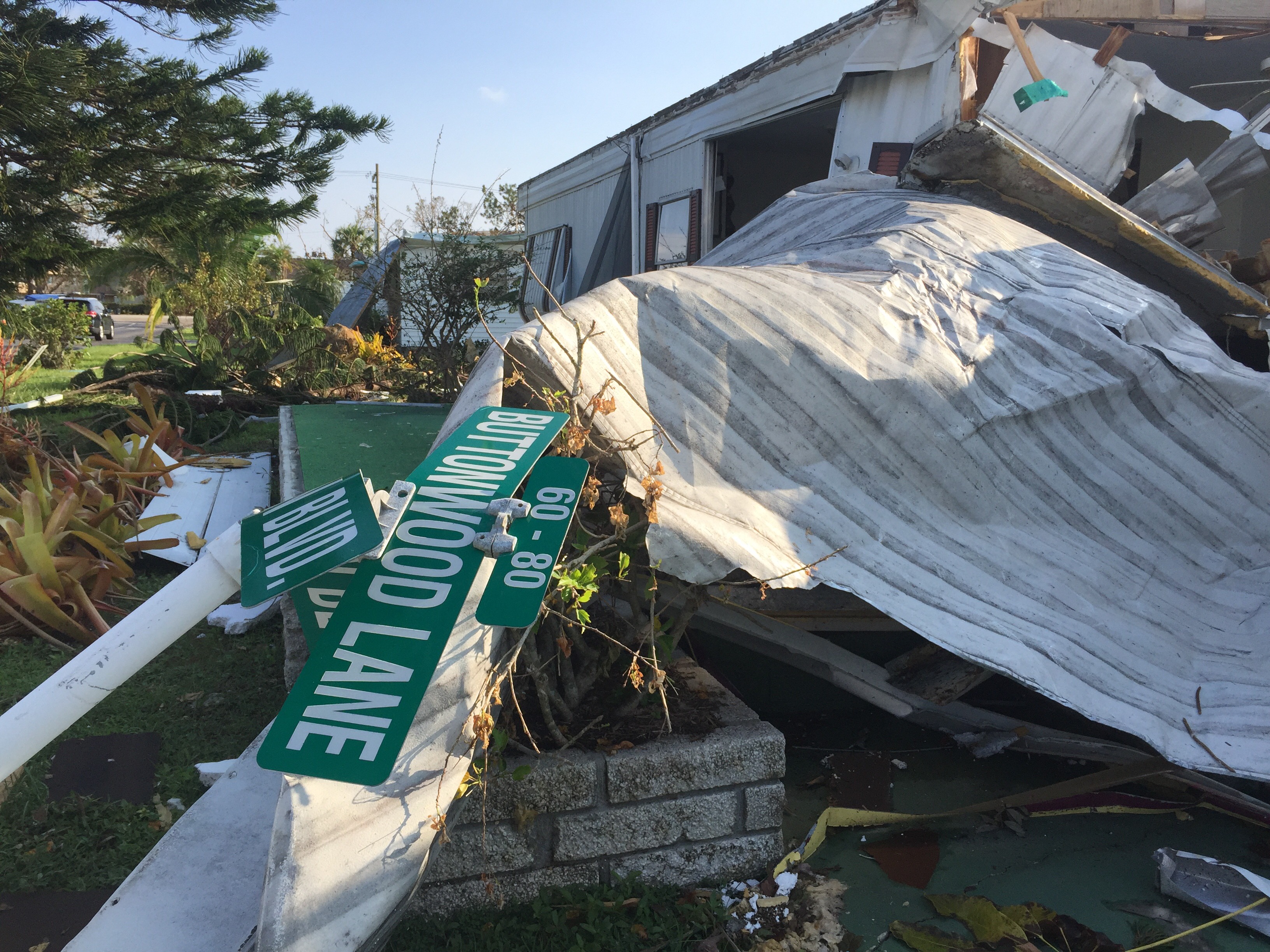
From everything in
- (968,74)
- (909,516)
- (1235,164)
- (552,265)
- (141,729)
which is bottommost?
(141,729)

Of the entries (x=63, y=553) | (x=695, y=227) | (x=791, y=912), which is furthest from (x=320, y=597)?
(x=695, y=227)

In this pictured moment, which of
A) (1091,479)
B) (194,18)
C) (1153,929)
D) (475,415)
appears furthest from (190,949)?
(194,18)

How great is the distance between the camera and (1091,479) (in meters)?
2.86

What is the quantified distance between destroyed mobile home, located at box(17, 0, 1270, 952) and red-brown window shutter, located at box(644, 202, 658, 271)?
18.7 feet

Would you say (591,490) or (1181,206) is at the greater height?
(1181,206)

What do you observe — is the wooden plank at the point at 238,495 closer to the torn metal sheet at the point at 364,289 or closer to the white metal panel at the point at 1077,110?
the torn metal sheet at the point at 364,289

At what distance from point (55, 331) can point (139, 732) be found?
1643 centimetres

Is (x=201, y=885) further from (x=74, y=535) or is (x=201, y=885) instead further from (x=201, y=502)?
(x=201, y=502)

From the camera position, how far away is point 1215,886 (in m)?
2.36

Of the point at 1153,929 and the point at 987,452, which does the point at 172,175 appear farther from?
the point at 1153,929

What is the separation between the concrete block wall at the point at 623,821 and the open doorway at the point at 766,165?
7.27 meters

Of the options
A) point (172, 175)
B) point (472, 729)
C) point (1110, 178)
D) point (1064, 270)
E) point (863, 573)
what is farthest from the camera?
point (172, 175)

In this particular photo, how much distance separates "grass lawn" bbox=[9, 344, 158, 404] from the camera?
9602 mm

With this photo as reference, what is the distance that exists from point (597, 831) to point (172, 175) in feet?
26.6
